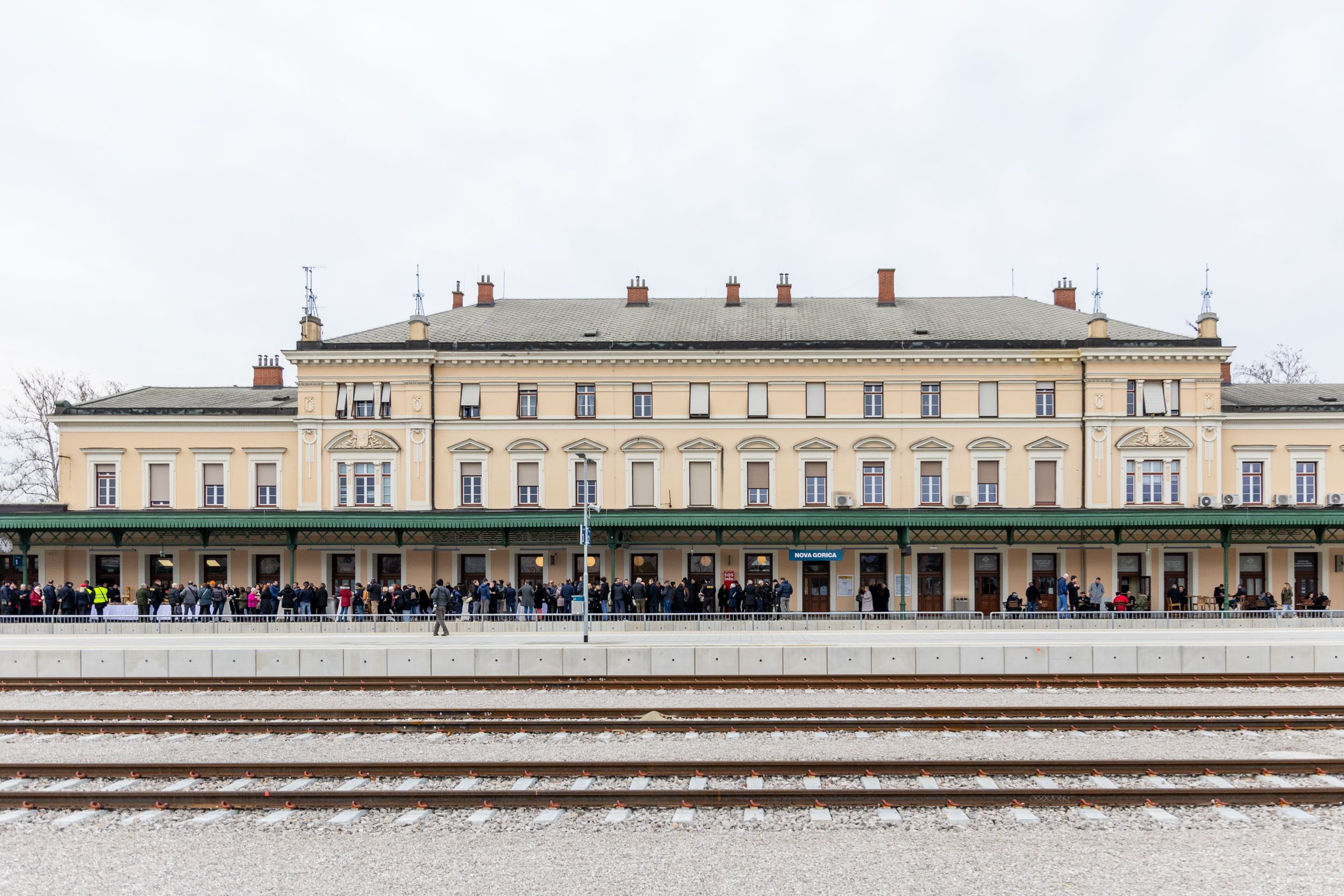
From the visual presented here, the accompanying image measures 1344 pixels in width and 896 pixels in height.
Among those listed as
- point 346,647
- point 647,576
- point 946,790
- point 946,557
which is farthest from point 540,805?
point 946,557

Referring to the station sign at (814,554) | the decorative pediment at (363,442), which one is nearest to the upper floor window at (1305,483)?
the station sign at (814,554)

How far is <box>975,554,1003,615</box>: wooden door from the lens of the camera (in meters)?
35.3

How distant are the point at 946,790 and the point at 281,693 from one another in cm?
1323

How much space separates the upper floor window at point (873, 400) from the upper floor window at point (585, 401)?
1083 cm

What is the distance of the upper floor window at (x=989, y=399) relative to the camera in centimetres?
3625

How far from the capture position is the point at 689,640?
23.3 meters

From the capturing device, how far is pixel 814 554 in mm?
33781

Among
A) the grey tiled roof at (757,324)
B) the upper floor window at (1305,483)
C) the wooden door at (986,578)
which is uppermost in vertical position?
the grey tiled roof at (757,324)

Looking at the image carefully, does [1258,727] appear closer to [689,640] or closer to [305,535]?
[689,640]

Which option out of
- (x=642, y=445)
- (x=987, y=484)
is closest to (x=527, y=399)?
(x=642, y=445)

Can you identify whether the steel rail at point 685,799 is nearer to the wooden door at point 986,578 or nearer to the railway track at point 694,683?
the railway track at point 694,683

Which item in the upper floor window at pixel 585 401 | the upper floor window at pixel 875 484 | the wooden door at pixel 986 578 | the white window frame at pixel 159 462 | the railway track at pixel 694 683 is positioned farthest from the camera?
the white window frame at pixel 159 462

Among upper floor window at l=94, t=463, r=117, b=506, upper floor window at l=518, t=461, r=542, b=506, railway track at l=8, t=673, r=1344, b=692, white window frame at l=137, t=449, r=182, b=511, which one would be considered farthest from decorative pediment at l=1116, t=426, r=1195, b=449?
upper floor window at l=94, t=463, r=117, b=506

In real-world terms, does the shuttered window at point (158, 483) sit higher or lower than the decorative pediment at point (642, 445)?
lower
